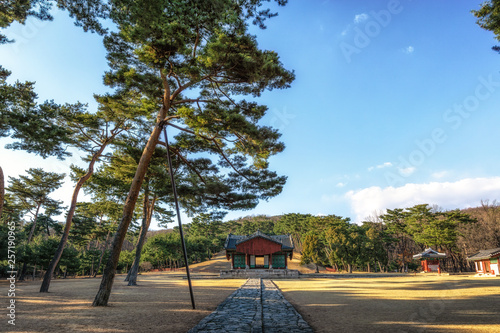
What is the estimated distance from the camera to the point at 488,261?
75.6 feet

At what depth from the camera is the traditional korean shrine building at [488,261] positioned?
2186 centimetres

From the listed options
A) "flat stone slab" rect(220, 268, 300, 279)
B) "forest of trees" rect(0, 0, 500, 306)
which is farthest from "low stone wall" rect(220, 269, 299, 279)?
"forest of trees" rect(0, 0, 500, 306)

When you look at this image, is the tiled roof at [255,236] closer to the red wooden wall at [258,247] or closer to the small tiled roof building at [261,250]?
the small tiled roof building at [261,250]

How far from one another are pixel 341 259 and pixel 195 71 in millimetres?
29060

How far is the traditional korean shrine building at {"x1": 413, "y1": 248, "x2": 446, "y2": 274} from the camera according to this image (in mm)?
26422

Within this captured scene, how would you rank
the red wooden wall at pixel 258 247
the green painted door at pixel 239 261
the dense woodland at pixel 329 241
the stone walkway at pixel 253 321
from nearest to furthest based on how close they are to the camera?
the stone walkway at pixel 253 321 → the dense woodland at pixel 329 241 → the red wooden wall at pixel 258 247 → the green painted door at pixel 239 261

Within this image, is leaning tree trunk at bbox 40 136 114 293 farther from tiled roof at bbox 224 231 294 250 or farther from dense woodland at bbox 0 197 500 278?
tiled roof at bbox 224 231 294 250

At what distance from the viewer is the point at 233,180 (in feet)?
38.2

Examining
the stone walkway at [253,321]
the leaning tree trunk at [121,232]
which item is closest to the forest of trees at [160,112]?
the leaning tree trunk at [121,232]

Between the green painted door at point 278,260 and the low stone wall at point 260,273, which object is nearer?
the low stone wall at point 260,273

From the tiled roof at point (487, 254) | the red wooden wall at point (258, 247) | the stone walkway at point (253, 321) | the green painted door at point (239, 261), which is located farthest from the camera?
the green painted door at point (239, 261)

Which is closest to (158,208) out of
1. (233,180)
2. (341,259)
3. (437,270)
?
(233,180)

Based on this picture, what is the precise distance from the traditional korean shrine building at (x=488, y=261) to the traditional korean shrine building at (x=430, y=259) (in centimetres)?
288

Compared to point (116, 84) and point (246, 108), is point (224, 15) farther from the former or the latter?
point (116, 84)
